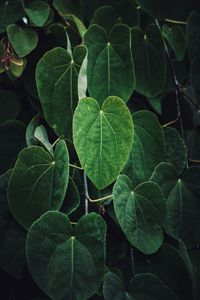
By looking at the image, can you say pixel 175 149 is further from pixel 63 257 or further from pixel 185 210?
pixel 63 257

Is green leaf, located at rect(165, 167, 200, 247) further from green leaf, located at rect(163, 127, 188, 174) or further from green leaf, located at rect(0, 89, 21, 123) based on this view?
green leaf, located at rect(0, 89, 21, 123)

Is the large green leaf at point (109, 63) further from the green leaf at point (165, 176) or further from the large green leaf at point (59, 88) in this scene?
the green leaf at point (165, 176)

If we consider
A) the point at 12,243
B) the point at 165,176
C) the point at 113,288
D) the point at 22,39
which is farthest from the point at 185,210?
the point at 22,39

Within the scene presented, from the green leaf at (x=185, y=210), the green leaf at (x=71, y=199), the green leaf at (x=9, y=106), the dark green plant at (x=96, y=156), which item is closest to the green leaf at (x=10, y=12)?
the dark green plant at (x=96, y=156)

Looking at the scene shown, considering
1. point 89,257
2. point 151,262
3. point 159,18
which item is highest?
point 159,18

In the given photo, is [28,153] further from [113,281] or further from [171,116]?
[171,116]

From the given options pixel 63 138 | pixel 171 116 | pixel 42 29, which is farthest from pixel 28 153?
pixel 171 116

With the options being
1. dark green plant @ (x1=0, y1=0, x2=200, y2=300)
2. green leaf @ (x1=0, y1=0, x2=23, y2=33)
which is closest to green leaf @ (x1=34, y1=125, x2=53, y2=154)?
dark green plant @ (x1=0, y1=0, x2=200, y2=300)
